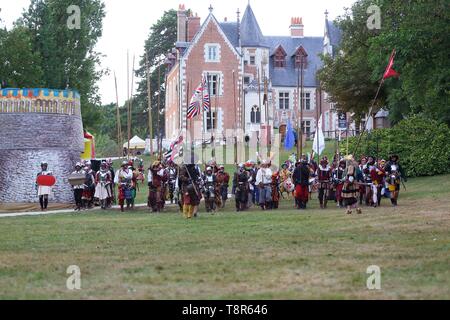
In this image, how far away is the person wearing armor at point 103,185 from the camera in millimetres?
34781

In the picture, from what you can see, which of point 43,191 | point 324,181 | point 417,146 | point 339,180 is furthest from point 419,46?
point 417,146

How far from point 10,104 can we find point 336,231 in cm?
2098

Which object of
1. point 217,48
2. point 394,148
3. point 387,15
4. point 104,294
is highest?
point 217,48

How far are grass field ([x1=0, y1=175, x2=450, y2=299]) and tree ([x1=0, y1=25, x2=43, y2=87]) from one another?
32224 mm

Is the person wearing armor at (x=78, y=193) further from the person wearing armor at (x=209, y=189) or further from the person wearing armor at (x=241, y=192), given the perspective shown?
the person wearing armor at (x=241, y=192)

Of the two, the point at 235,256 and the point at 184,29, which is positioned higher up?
the point at 184,29

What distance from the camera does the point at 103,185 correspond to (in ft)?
115

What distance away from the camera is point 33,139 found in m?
38.1

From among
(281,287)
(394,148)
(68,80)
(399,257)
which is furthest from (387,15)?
(68,80)

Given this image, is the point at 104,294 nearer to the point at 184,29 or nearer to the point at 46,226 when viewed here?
the point at 46,226

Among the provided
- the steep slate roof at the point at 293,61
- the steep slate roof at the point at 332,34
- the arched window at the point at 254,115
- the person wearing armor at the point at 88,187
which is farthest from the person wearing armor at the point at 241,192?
the steep slate roof at the point at 293,61

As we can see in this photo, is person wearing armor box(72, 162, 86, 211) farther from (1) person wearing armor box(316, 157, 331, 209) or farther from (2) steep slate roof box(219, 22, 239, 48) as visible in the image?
(2) steep slate roof box(219, 22, 239, 48)

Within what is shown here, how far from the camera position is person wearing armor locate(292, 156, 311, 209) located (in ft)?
108

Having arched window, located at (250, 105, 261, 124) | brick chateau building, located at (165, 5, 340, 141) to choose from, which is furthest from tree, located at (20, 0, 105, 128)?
arched window, located at (250, 105, 261, 124)
